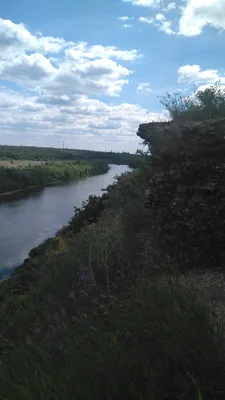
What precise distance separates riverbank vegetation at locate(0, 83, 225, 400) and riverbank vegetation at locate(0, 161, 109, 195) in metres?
66.2

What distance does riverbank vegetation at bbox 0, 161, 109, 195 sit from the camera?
7293cm

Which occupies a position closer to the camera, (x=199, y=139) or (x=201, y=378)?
(x=201, y=378)

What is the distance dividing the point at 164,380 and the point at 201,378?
254mm

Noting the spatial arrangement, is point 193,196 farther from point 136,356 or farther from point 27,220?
point 27,220

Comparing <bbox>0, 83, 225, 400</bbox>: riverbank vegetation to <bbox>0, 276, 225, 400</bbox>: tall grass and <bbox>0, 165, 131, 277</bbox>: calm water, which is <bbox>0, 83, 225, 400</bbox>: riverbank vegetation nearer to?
<bbox>0, 276, 225, 400</bbox>: tall grass

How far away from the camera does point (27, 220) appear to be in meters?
43.5

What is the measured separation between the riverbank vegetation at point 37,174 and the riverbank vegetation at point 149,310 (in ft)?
217

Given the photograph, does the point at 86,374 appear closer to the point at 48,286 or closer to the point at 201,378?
the point at 201,378

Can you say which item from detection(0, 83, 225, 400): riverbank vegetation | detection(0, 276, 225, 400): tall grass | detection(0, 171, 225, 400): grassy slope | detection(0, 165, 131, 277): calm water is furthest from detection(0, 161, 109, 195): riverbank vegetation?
detection(0, 276, 225, 400): tall grass

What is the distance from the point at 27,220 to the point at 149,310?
41616 millimetres

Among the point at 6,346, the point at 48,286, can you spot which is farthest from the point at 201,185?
the point at 6,346

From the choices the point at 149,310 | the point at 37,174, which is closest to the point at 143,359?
the point at 149,310

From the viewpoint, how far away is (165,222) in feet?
17.4

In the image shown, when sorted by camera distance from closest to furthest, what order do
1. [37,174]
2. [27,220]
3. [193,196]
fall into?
1. [193,196]
2. [27,220]
3. [37,174]
